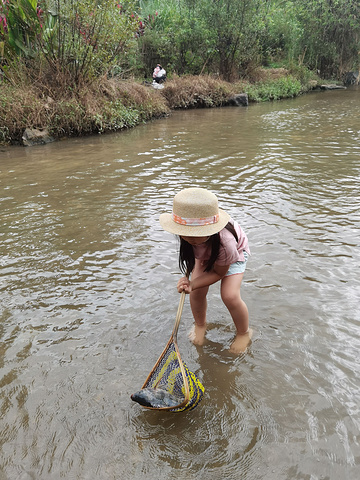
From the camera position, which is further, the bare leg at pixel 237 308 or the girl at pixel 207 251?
the bare leg at pixel 237 308

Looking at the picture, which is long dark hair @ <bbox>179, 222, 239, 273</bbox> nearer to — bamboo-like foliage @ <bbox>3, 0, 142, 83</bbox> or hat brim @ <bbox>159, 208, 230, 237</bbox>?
hat brim @ <bbox>159, 208, 230, 237</bbox>

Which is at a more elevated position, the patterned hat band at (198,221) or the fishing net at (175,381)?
the patterned hat band at (198,221)

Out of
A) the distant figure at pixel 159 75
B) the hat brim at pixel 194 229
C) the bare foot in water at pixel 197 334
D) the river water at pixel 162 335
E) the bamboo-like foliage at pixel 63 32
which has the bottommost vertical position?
the bare foot in water at pixel 197 334

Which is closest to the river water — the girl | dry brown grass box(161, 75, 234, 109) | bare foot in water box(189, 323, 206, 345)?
bare foot in water box(189, 323, 206, 345)

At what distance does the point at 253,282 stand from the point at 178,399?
1365 mm

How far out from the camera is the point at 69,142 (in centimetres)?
823

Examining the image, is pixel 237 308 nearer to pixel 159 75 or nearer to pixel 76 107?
pixel 76 107

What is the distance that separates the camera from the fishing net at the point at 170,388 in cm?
168

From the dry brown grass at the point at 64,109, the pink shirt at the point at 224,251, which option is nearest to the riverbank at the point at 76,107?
the dry brown grass at the point at 64,109

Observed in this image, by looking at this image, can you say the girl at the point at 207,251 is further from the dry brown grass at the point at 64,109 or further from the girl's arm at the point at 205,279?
the dry brown grass at the point at 64,109

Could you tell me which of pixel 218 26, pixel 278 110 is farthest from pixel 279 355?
pixel 218 26

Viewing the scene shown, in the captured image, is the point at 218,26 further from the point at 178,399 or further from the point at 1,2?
the point at 178,399

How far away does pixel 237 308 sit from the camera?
2.14m

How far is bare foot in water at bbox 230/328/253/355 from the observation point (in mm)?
2184
